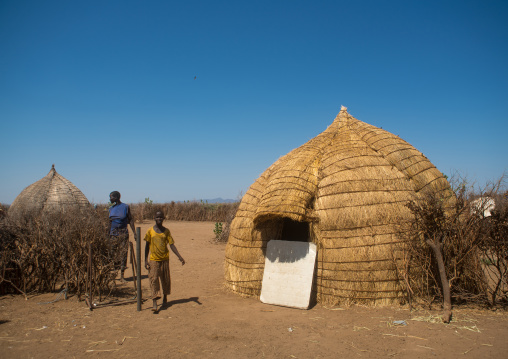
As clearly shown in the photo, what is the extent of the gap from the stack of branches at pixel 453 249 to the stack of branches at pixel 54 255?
18.1ft

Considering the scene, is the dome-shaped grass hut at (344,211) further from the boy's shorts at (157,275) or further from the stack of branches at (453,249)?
the boy's shorts at (157,275)

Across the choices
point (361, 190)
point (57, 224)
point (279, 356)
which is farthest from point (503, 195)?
point (57, 224)

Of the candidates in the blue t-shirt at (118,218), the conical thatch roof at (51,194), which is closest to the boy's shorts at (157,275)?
the blue t-shirt at (118,218)

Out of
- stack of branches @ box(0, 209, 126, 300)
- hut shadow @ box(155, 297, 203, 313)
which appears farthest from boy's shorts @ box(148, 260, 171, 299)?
stack of branches @ box(0, 209, 126, 300)

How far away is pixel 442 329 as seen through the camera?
17.3ft

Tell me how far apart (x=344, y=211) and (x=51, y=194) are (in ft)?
39.2

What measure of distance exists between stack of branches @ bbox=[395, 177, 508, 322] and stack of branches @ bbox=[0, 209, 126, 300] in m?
5.52

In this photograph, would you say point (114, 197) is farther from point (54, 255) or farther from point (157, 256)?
point (157, 256)

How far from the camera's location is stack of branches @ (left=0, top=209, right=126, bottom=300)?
22.1 ft

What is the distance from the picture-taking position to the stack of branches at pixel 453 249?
5871 millimetres

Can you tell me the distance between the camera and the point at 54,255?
6887mm

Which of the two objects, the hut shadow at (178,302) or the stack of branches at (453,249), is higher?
the stack of branches at (453,249)

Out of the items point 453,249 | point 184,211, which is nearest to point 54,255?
point 453,249

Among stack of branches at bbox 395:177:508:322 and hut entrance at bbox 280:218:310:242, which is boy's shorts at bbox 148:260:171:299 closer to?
hut entrance at bbox 280:218:310:242
